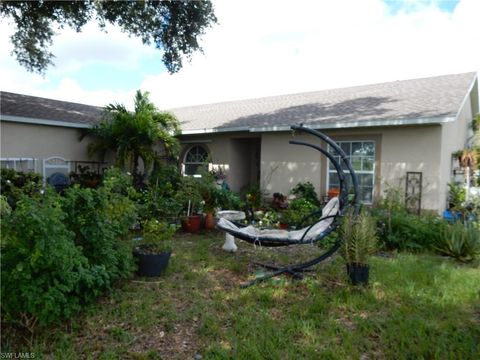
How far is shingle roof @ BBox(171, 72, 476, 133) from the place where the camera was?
25.8 feet

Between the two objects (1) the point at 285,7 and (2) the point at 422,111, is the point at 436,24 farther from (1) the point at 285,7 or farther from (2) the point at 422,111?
(1) the point at 285,7

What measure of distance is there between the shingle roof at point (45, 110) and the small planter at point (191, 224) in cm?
574

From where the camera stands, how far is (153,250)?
4.66 m

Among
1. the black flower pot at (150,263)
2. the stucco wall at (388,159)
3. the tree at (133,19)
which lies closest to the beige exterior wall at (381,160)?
the stucco wall at (388,159)

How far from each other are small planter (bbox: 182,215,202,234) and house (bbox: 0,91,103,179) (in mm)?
5369

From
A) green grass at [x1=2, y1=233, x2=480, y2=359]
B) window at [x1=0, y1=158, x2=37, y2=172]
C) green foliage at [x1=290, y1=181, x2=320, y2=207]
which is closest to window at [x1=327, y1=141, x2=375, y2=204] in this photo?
green foliage at [x1=290, y1=181, x2=320, y2=207]

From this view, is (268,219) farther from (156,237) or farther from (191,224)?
(156,237)

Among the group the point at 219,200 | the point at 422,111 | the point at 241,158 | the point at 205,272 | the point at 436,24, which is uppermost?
the point at 436,24

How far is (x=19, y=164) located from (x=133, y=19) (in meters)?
5.24

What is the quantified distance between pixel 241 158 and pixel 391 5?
6304mm

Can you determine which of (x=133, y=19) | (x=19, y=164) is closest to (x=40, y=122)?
(x=19, y=164)

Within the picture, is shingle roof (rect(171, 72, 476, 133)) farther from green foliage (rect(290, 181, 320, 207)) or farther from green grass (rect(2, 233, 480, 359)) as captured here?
green grass (rect(2, 233, 480, 359))

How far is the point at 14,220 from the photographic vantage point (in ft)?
8.92

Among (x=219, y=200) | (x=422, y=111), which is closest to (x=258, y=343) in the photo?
(x=219, y=200)
